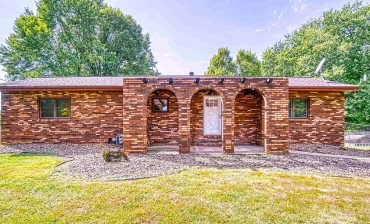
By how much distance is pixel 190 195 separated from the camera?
11.6 ft

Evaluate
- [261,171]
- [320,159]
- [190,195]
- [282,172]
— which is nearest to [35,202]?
[190,195]

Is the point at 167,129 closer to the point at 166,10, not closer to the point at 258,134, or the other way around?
the point at 258,134

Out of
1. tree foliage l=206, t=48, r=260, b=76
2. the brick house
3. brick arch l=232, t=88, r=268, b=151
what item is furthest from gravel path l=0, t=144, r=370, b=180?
tree foliage l=206, t=48, r=260, b=76

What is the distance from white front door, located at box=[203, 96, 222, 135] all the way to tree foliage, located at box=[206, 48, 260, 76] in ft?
64.3

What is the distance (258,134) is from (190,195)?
606 centimetres

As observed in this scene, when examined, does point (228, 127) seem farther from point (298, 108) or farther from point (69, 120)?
point (69, 120)

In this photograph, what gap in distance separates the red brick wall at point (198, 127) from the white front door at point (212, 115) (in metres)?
0.18

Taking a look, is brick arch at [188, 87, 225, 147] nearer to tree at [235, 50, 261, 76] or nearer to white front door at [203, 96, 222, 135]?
white front door at [203, 96, 222, 135]

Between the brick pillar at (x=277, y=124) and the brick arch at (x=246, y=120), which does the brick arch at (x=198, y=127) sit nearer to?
the brick arch at (x=246, y=120)

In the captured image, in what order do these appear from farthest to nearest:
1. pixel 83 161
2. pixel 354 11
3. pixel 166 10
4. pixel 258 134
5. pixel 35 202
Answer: pixel 354 11 < pixel 166 10 < pixel 258 134 < pixel 83 161 < pixel 35 202

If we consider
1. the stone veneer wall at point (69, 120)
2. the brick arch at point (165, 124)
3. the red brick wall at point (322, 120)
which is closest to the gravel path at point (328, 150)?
the red brick wall at point (322, 120)

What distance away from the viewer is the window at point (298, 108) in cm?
927

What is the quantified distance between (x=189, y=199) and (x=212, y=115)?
591 centimetres

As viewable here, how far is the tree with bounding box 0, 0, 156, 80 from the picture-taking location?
18.0 m
